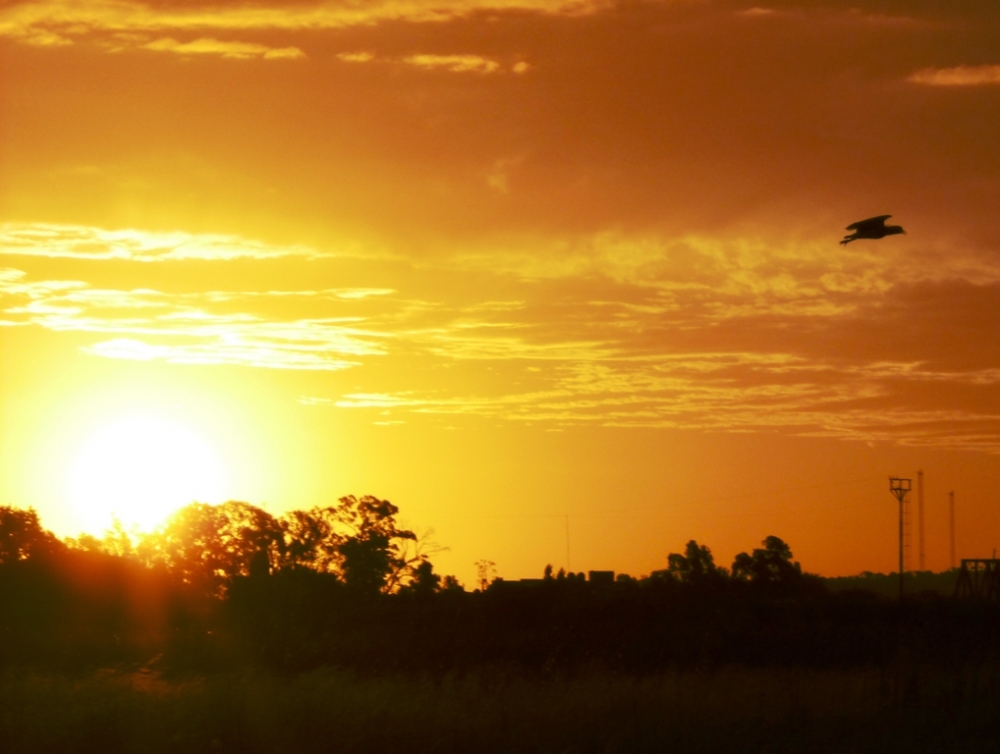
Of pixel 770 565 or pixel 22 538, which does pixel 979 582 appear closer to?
pixel 770 565

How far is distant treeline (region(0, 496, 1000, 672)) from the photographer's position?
1109 inches

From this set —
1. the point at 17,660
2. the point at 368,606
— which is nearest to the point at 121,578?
the point at 368,606

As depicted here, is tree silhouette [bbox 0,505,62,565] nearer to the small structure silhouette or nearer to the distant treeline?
the distant treeline

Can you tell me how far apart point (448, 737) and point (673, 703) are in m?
4.46

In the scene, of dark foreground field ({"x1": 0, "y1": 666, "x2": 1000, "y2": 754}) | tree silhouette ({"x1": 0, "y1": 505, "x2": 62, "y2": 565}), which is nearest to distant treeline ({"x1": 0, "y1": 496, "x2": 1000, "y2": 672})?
tree silhouette ({"x1": 0, "y1": 505, "x2": 62, "y2": 565})

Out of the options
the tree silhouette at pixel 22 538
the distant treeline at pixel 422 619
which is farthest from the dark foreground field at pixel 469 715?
the tree silhouette at pixel 22 538

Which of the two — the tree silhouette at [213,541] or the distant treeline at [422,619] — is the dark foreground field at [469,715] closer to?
the distant treeline at [422,619]

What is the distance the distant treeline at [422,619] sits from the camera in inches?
1109

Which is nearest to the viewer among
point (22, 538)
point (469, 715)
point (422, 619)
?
point (469, 715)

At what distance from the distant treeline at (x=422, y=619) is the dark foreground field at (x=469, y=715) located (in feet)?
15.4

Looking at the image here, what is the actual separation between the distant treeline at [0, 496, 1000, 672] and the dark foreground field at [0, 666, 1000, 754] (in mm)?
4700

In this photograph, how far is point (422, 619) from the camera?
37.4 m

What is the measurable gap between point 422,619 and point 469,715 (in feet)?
61.5

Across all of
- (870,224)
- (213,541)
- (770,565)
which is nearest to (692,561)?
(770,565)
